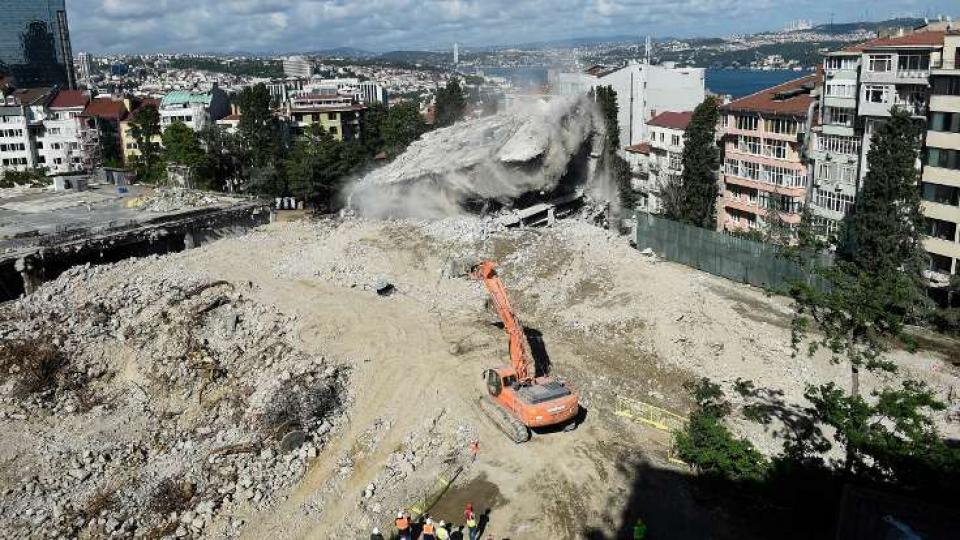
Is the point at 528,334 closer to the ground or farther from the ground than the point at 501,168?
closer to the ground

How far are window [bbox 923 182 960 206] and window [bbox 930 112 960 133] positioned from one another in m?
2.06

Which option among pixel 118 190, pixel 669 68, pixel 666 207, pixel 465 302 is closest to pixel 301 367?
pixel 465 302

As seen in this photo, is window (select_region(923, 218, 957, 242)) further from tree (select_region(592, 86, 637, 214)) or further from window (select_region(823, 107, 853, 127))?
tree (select_region(592, 86, 637, 214))

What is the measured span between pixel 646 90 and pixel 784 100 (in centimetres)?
1683

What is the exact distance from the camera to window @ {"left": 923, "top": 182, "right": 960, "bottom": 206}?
28.3 metres

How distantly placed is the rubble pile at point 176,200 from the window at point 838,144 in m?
32.0

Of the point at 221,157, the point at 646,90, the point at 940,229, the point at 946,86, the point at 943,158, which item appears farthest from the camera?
the point at 646,90

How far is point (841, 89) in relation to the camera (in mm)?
33188

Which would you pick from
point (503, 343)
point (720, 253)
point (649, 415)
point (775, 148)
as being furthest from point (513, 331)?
point (775, 148)

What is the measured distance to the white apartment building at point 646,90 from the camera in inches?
2119

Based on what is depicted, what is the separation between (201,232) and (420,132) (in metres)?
18.5

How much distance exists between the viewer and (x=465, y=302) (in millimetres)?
26188

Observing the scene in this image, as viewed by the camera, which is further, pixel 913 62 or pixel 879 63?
pixel 879 63

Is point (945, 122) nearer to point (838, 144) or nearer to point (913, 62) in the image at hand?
point (913, 62)
